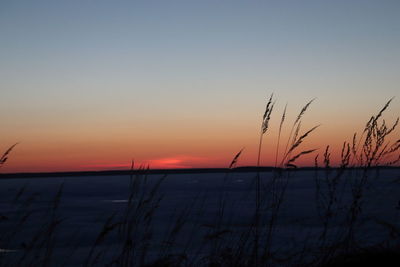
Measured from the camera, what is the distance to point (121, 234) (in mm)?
3131

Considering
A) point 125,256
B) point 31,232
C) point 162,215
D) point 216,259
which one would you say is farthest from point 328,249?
point 162,215

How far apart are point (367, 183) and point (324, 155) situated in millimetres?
476

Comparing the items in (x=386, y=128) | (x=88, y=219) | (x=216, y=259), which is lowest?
(x=88, y=219)

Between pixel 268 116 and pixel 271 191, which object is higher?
pixel 268 116

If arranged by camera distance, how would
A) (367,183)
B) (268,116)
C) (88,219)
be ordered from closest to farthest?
(268,116), (367,183), (88,219)

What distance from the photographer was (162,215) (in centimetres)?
2945

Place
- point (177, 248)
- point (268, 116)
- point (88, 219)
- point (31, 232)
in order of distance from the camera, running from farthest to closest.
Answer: point (88, 219) < point (31, 232) < point (177, 248) < point (268, 116)

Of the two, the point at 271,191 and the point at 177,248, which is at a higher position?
the point at 271,191

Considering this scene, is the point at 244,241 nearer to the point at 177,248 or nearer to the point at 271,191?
the point at 271,191

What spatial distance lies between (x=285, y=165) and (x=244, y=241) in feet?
2.17

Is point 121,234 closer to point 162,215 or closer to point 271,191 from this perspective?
point 271,191

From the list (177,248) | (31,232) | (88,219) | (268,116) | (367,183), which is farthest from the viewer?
(88,219)

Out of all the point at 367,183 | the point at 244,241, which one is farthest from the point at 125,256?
the point at 367,183

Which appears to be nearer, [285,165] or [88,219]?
[285,165]
